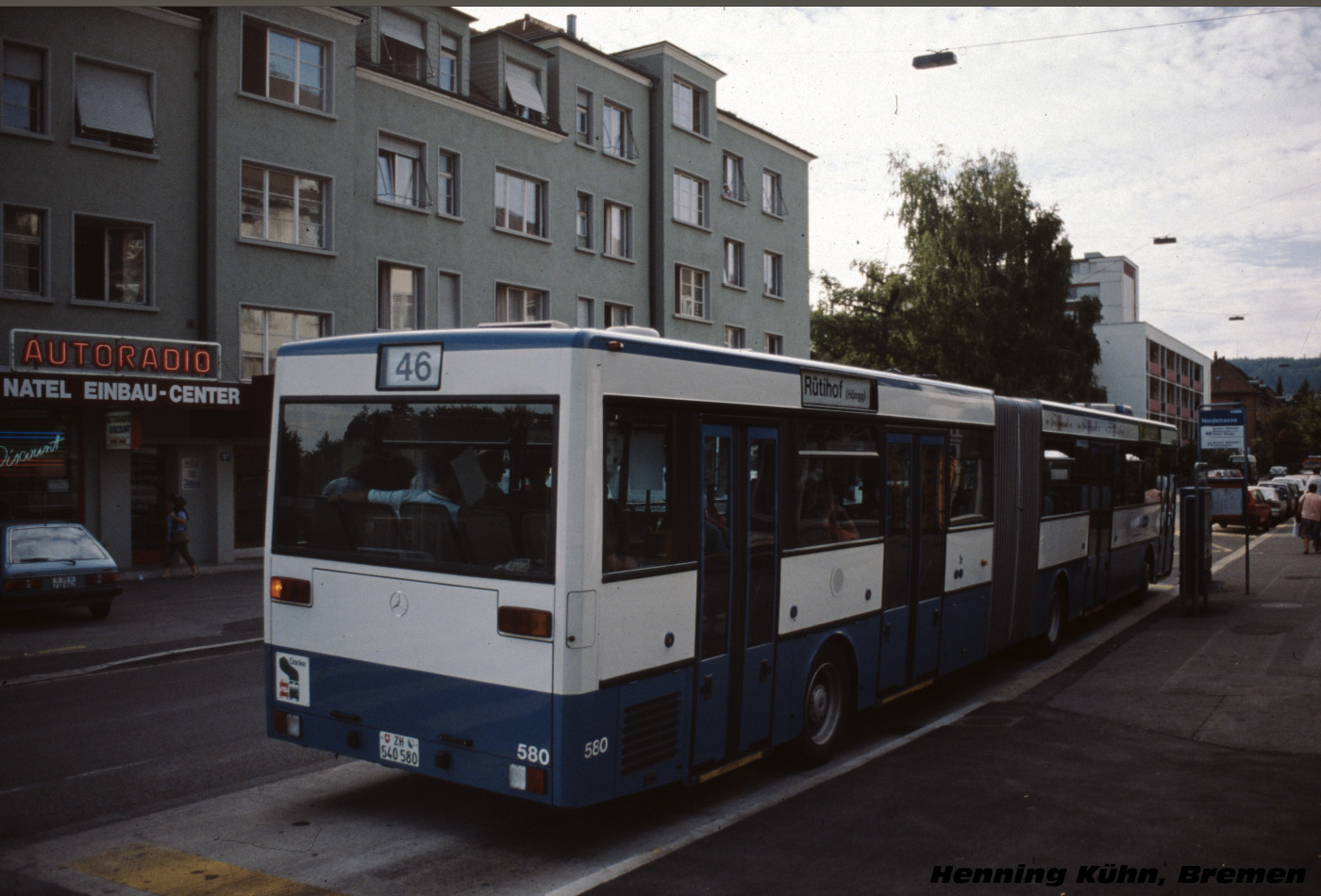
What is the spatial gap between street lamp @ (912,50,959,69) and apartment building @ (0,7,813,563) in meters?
12.3

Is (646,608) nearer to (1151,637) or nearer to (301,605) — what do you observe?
(301,605)

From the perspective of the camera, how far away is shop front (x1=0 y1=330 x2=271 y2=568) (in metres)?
20.6

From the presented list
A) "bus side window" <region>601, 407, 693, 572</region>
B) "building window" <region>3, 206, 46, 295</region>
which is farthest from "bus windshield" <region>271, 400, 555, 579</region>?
"building window" <region>3, 206, 46, 295</region>

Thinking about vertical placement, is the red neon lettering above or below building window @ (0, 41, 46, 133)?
below

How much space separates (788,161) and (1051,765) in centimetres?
3691

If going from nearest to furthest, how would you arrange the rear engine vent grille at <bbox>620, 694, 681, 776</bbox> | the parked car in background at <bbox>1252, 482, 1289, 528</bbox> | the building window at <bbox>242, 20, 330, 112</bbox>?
the rear engine vent grille at <bbox>620, 694, 681, 776</bbox>, the building window at <bbox>242, 20, 330, 112</bbox>, the parked car in background at <bbox>1252, 482, 1289, 528</bbox>

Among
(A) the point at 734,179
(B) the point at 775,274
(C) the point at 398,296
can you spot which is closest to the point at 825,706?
(C) the point at 398,296

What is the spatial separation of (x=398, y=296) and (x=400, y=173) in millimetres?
3076

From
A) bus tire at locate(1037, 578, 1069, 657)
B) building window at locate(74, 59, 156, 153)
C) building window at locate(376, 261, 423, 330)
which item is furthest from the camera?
building window at locate(376, 261, 423, 330)

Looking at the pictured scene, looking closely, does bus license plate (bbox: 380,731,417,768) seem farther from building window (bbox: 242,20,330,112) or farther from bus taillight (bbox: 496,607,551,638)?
building window (bbox: 242,20,330,112)

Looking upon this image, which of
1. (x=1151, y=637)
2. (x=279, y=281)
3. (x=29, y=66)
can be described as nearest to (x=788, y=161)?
(x=279, y=281)

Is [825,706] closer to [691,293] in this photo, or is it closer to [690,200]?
[691,293]

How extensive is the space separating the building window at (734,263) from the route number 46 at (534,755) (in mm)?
34138

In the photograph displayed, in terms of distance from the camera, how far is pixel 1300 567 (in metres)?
23.5
